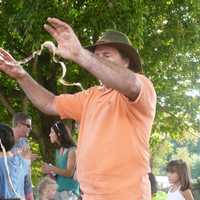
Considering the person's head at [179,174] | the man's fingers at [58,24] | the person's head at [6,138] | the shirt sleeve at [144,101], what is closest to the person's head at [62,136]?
the person's head at [179,174]

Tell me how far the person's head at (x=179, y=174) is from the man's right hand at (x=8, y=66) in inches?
141

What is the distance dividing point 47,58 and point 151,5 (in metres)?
2.58

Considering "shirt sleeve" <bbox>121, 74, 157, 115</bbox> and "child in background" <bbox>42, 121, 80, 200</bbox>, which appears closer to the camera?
"shirt sleeve" <bbox>121, 74, 157, 115</bbox>

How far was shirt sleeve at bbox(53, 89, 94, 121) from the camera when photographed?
3674 millimetres

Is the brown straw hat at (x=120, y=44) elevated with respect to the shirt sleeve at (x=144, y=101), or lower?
elevated

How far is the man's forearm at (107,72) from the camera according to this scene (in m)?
2.81

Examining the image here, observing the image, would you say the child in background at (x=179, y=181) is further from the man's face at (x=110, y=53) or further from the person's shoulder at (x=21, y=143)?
the man's face at (x=110, y=53)

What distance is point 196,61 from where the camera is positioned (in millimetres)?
14484

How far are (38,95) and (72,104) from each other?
24 cm

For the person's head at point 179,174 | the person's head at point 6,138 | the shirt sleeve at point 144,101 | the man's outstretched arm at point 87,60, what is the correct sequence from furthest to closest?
the person's head at point 179,174
the person's head at point 6,138
the shirt sleeve at point 144,101
the man's outstretched arm at point 87,60

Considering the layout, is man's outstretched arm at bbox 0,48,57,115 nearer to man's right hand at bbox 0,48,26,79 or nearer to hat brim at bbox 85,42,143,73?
man's right hand at bbox 0,48,26,79

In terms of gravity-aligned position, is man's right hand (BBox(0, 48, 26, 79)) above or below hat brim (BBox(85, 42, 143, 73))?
below

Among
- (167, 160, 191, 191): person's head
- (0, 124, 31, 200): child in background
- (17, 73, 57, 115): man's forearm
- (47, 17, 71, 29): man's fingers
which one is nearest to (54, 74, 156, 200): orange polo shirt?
(17, 73, 57, 115): man's forearm

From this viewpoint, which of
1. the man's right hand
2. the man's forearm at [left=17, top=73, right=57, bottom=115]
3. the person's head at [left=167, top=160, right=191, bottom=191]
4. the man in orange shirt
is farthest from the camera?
the person's head at [left=167, top=160, right=191, bottom=191]
